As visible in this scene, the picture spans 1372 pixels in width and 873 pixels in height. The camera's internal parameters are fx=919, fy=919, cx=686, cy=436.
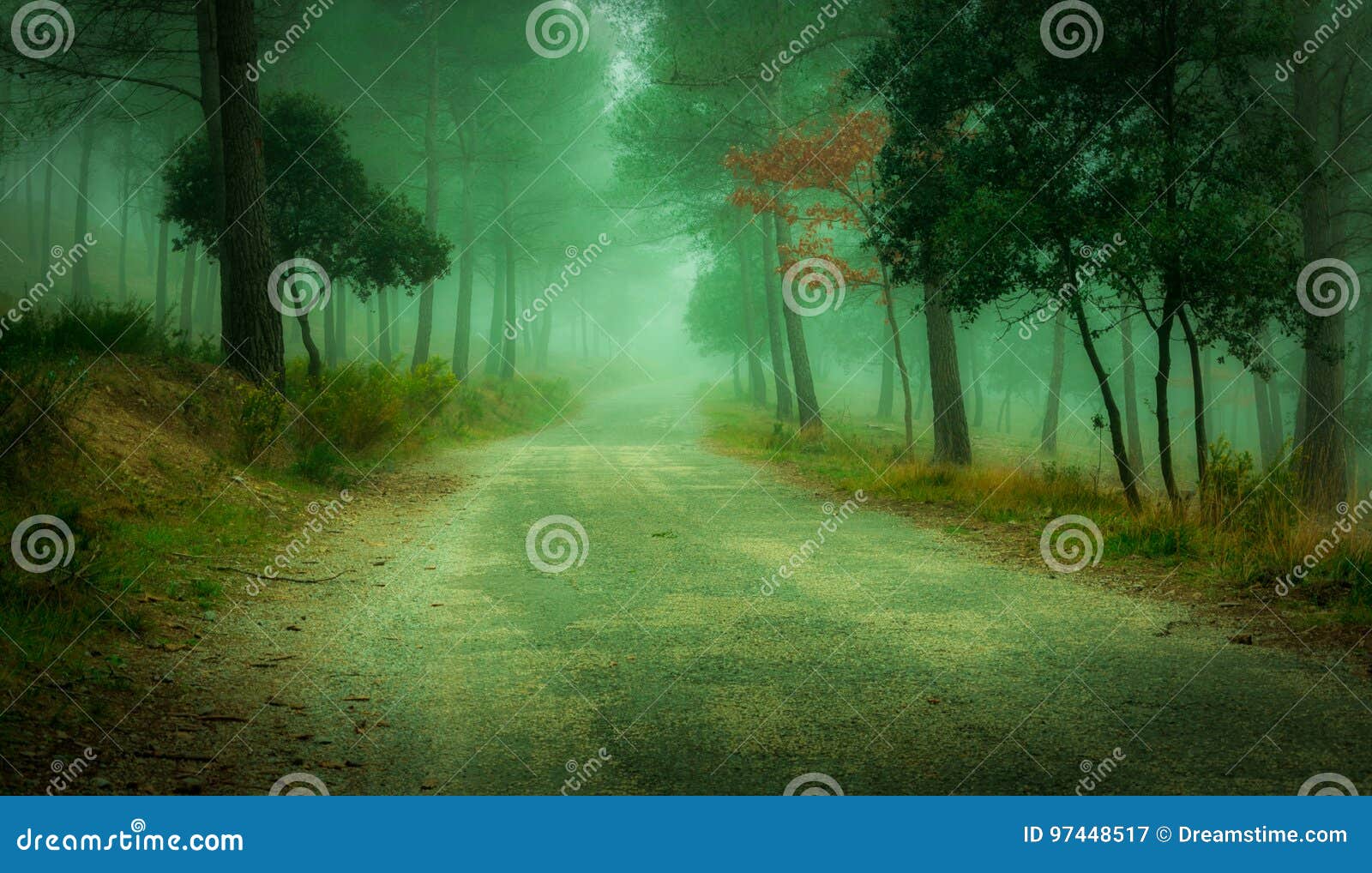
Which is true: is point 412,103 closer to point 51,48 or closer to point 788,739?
point 51,48

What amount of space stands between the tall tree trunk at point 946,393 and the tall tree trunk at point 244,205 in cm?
1104

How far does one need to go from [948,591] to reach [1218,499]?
4108mm
